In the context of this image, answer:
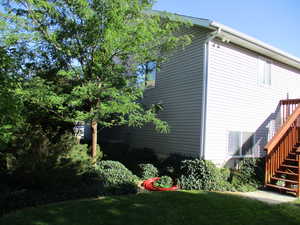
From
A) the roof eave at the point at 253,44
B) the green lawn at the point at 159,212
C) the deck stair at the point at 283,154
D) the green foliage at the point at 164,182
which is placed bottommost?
the green lawn at the point at 159,212

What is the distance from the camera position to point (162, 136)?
34.9ft

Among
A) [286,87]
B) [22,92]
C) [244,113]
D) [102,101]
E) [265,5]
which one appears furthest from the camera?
[286,87]

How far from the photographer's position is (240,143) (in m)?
9.66

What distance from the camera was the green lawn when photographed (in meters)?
4.77

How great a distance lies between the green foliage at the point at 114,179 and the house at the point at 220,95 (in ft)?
8.62

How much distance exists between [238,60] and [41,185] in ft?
27.1

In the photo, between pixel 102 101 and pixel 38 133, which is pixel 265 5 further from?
pixel 38 133

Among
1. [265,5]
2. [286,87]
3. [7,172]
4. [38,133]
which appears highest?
[265,5]

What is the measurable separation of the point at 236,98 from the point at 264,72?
93.7 inches

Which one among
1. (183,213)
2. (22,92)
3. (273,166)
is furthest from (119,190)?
(273,166)

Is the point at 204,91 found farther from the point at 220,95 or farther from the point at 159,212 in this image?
the point at 159,212

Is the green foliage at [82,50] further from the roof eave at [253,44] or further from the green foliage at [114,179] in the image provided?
the roof eave at [253,44]

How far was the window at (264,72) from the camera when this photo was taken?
10594mm

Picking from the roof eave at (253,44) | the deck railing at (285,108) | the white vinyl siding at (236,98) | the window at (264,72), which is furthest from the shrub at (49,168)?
the deck railing at (285,108)
